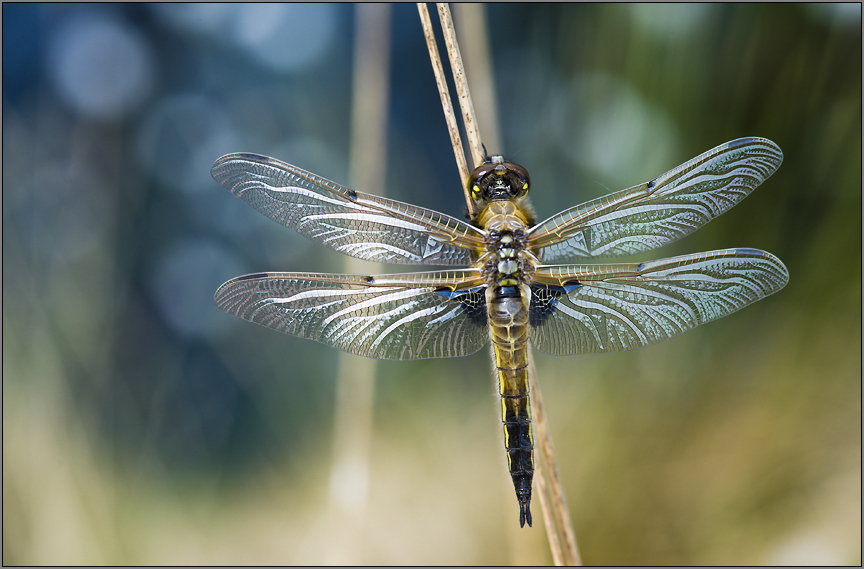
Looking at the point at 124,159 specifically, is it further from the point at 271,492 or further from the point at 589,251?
the point at 589,251

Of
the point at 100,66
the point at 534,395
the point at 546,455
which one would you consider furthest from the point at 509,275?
the point at 100,66

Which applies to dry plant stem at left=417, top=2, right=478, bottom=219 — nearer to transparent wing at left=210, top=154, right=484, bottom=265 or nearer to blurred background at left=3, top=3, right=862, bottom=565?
transparent wing at left=210, top=154, right=484, bottom=265

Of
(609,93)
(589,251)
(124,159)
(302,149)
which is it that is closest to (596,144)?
(609,93)

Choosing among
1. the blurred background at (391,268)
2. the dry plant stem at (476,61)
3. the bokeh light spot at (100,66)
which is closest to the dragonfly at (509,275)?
the dry plant stem at (476,61)

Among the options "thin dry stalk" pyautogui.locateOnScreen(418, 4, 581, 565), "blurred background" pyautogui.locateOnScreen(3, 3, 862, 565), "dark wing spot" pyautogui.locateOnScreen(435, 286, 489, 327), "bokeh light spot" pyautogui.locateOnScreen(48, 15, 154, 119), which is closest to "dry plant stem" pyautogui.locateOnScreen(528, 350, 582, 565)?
Answer: "thin dry stalk" pyautogui.locateOnScreen(418, 4, 581, 565)

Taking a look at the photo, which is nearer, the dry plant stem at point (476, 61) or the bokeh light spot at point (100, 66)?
the dry plant stem at point (476, 61)

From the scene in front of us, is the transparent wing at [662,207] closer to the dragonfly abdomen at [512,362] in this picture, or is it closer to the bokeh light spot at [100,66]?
the dragonfly abdomen at [512,362]

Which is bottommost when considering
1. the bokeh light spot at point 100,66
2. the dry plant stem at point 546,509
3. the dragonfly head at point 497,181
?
the dry plant stem at point 546,509
